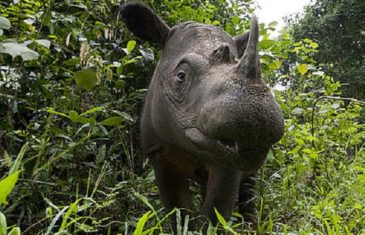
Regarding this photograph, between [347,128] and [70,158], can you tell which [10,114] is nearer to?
[70,158]

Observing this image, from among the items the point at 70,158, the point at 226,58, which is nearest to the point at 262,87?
the point at 226,58

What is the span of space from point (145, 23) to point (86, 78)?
24.2 inches

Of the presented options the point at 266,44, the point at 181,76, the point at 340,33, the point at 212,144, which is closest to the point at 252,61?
the point at 212,144

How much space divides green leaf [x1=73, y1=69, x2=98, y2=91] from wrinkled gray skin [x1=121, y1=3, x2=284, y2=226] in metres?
0.38

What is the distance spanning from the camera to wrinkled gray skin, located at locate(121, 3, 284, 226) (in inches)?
87.6

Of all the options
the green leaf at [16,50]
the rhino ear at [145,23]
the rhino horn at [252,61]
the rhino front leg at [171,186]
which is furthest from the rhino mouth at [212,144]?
the rhino ear at [145,23]

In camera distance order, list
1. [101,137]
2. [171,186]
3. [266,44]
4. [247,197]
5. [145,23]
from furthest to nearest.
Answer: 1. [266,44]
2. [247,197]
3. [101,137]
4. [145,23]
5. [171,186]

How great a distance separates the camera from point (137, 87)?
4.46 m

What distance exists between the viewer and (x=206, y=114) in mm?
2436

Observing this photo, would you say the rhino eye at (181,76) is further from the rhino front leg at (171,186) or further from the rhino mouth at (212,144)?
the rhino front leg at (171,186)

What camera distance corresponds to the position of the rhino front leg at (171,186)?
333cm

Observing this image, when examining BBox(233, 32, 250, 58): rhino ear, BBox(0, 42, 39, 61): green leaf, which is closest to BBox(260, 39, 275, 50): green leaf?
BBox(233, 32, 250, 58): rhino ear

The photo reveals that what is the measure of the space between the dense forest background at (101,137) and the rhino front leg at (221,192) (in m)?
0.19

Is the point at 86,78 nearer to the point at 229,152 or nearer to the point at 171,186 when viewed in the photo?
the point at 171,186
